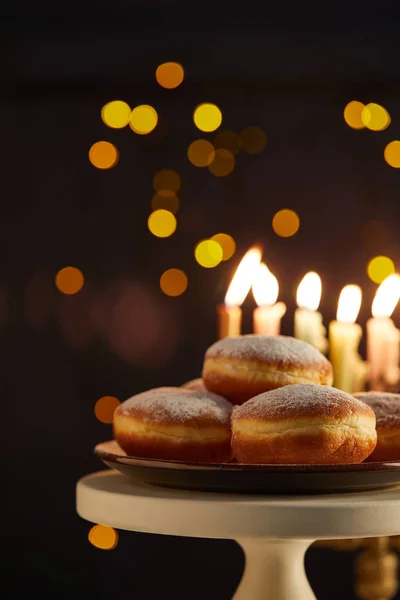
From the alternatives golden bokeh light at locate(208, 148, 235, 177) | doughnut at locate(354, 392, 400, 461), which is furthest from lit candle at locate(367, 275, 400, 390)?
golden bokeh light at locate(208, 148, 235, 177)

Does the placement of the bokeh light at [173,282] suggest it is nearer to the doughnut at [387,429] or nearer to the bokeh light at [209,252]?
the bokeh light at [209,252]

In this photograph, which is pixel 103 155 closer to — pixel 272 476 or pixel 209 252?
pixel 209 252

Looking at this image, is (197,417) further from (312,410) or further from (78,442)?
(78,442)

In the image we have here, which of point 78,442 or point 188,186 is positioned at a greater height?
point 188,186

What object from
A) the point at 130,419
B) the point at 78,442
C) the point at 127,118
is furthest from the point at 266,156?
the point at 130,419

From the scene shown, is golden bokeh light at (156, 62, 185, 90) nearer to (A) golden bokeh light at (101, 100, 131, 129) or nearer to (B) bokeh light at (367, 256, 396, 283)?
(A) golden bokeh light at (101, 100, 131, 129)

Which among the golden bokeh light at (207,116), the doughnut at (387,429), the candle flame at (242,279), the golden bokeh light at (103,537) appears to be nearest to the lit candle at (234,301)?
the candle flame at (242,279)

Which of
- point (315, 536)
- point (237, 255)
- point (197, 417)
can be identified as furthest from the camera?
point (237, 255)
